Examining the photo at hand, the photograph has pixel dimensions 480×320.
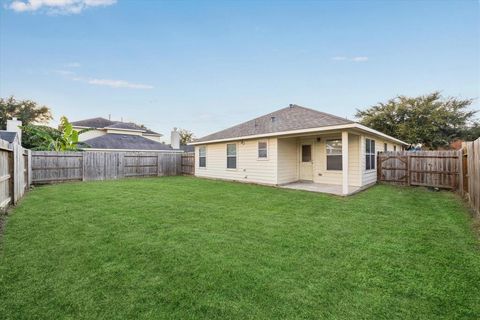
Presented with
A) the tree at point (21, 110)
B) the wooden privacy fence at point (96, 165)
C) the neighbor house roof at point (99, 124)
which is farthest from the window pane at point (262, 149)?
the tree at point (21, 110)

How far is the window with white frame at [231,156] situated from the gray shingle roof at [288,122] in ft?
1.87

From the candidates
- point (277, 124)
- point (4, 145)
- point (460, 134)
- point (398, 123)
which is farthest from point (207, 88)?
point (460, 134)

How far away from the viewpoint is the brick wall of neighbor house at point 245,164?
11.1 m

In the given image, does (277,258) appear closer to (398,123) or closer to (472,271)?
(472,271)

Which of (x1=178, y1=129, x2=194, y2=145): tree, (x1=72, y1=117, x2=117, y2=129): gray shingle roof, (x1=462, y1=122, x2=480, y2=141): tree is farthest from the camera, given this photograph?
(x1=178, y1=129, x2=194, y2=145): tree

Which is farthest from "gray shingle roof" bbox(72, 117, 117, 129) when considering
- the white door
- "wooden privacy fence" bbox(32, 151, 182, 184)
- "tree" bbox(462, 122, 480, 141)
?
"tree" bbox(462, 122, 480, 141)

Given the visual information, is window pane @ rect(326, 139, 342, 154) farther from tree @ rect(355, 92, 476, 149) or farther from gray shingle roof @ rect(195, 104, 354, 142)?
tree @ rect(355, 92, 476, 149)

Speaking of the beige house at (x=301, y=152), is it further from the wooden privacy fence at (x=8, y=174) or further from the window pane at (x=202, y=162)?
the wooden privacy fence at (x=8, y=174)

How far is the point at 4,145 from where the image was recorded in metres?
5.65

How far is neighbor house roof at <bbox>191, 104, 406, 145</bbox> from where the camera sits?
29.8ft

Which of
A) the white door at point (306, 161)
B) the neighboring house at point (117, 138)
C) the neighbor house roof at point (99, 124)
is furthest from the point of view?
the neighbor house roof at point (99, 124)

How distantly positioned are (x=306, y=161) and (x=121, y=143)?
17.9 metres

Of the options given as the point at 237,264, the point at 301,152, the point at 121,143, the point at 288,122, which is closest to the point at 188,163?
the point at 121,143

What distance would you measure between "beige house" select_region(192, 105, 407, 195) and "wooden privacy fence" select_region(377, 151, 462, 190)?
0.62 m
